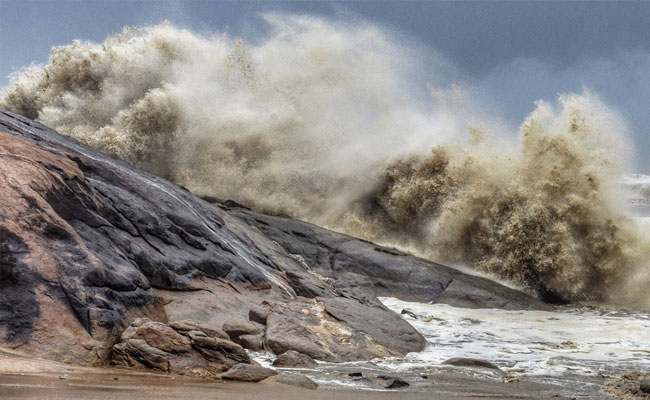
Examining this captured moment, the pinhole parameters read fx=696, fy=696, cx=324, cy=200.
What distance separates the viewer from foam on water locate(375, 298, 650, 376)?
7.12 metres

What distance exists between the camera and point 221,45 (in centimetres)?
1800

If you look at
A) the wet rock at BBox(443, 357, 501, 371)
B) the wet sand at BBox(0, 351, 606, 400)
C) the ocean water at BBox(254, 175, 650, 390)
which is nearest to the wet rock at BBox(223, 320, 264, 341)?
the ocean water at BBox(254, 175, 650, 390)

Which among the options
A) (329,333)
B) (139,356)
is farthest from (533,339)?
(139,356)

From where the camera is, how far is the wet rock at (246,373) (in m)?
4.95

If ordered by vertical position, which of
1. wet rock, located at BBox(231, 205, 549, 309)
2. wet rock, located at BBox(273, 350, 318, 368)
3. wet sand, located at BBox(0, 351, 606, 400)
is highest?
wet rock, located at BBox(231, 205, 549, 309)

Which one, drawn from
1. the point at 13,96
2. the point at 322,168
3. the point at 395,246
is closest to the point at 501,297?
the point at 395,246

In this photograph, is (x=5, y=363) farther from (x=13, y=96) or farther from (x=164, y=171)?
(x=13, y=96)

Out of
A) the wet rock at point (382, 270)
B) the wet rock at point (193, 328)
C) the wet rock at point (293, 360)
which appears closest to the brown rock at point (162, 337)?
the wet rock at point (193, 328)

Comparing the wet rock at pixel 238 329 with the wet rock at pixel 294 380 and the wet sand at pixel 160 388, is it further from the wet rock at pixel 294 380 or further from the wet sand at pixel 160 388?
the wet sand at pixel 160 388

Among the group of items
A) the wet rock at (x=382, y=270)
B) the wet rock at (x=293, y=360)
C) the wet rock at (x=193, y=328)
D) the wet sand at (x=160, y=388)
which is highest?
the wet rock at (x=382, y=270)

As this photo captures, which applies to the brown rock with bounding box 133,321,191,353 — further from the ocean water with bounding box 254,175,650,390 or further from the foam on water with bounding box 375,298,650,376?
the foam on water with bounding box 375,298,650,376

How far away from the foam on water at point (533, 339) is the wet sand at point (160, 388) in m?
1.24

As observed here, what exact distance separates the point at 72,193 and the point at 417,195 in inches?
384

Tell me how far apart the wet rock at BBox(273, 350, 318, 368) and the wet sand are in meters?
1.10
